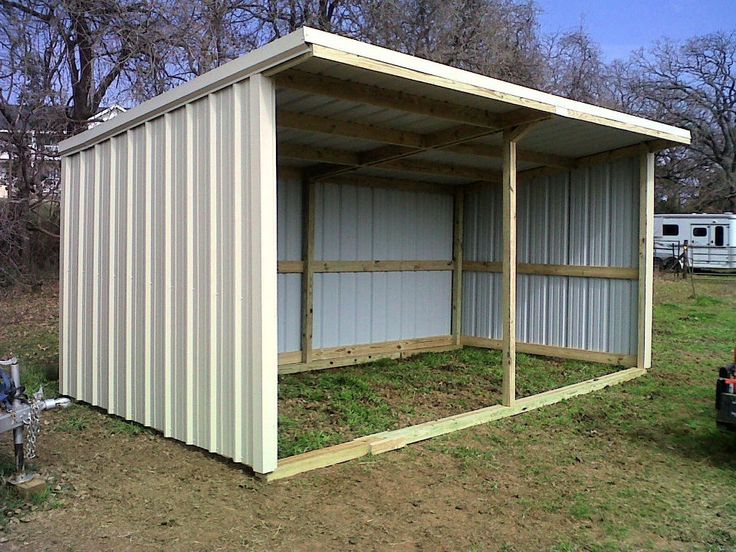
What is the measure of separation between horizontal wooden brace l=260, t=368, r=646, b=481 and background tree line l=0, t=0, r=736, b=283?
940 centimetres

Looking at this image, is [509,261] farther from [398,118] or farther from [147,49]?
[147,49]

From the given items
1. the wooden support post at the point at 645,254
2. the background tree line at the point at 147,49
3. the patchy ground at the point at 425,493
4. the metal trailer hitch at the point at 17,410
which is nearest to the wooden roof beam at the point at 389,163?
the wooden support post at the point at 645,254

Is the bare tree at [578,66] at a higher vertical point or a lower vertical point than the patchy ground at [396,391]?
higher

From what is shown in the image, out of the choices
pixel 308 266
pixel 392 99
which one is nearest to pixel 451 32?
pixel 308 266

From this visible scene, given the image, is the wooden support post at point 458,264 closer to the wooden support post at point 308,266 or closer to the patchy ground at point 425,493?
the wooden support post at point 308,266

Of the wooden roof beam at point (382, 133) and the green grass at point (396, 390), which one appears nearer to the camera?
the green grass at point (396, 390)

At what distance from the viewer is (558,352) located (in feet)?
29.7

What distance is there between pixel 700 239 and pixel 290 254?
63.3 ft

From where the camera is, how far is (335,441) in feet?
17.1

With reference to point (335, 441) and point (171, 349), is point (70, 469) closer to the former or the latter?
point (171, 349)

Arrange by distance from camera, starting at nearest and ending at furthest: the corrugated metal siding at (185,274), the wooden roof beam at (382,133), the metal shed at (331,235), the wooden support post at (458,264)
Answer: the corrugated metal siding at (185,274) < the metal shed at (331,235) < the wooden roof beam at (382,133) < the wooden support post at (458,264)

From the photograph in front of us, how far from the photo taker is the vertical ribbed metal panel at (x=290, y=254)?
8172 millimetres

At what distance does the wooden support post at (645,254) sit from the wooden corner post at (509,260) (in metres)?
2.79

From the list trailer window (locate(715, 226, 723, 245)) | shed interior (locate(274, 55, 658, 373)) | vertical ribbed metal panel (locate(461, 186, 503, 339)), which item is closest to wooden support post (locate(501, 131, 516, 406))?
shed interior (locate(274, 55, 658, 373))
